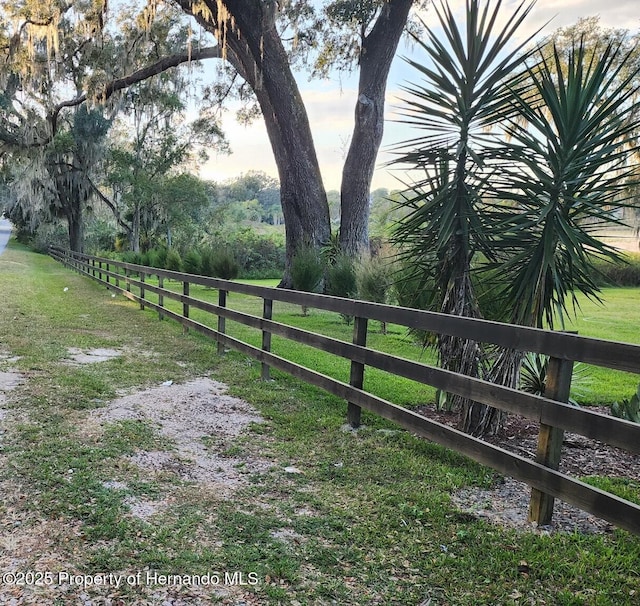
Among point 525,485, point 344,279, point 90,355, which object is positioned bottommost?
point 90,355

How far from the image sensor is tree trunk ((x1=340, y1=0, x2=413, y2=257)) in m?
12.3

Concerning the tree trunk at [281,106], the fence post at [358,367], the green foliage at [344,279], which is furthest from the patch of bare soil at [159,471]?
the tree trunk at [281,106]

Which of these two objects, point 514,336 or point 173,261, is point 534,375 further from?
point 173,261

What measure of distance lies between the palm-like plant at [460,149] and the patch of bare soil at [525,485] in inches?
20.1

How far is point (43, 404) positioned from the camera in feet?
14.1

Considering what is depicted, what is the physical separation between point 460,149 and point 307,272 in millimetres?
7390

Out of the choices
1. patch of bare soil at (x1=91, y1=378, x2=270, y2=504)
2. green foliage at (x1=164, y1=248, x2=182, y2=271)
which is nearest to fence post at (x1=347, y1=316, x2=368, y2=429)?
patch of bare soil at (x1=91, y1=378, x2=270, y2=504)

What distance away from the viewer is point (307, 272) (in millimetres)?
11070

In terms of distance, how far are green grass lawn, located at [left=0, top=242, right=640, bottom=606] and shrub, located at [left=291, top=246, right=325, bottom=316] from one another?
21.4 ft

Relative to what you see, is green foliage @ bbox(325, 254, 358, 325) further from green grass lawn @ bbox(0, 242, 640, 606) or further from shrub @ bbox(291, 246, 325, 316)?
green grass lawn @ bbox(0, 242, 640, 606)

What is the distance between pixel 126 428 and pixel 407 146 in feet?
9.82

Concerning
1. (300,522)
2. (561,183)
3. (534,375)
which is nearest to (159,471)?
(300,522)

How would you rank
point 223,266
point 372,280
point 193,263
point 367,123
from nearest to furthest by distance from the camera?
Result: point 372,280 < point 367,123 < point 223,266 < point 193,263

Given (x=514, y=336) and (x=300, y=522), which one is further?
(x=514, y=336)
